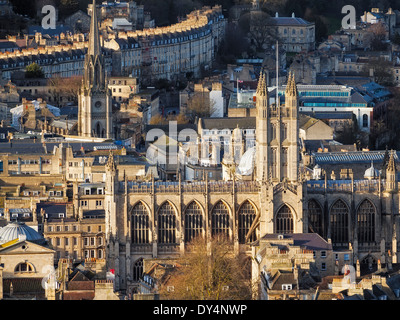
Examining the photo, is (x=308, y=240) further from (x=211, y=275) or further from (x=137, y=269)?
(x=137, y=269)

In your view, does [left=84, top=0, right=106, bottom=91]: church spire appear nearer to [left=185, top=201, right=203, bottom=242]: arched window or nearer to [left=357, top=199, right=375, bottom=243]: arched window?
[left=185, top=201, right=203, bottom=242]: arched window

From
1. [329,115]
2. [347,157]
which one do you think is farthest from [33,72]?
[347,157]

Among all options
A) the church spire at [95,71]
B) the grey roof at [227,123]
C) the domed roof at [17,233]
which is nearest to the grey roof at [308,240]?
the domed roof at [17,233]

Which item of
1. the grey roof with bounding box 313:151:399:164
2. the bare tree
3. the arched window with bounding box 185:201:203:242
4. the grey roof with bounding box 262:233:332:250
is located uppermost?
the grey roof with bounding box 313:151:399:164

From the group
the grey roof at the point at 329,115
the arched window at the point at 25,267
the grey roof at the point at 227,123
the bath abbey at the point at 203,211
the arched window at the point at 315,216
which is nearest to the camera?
the bath abbey at the point at 203,211

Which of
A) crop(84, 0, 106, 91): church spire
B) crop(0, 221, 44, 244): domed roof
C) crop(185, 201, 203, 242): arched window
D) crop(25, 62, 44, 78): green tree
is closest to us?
crop(0, 221, 44, 244): domed roof

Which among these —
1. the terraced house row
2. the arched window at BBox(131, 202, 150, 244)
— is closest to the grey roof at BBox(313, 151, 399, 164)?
the arched window at BBox(131, 202, 150, 244)

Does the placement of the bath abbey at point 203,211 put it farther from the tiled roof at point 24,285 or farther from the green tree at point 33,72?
the green tree at point 33,72
